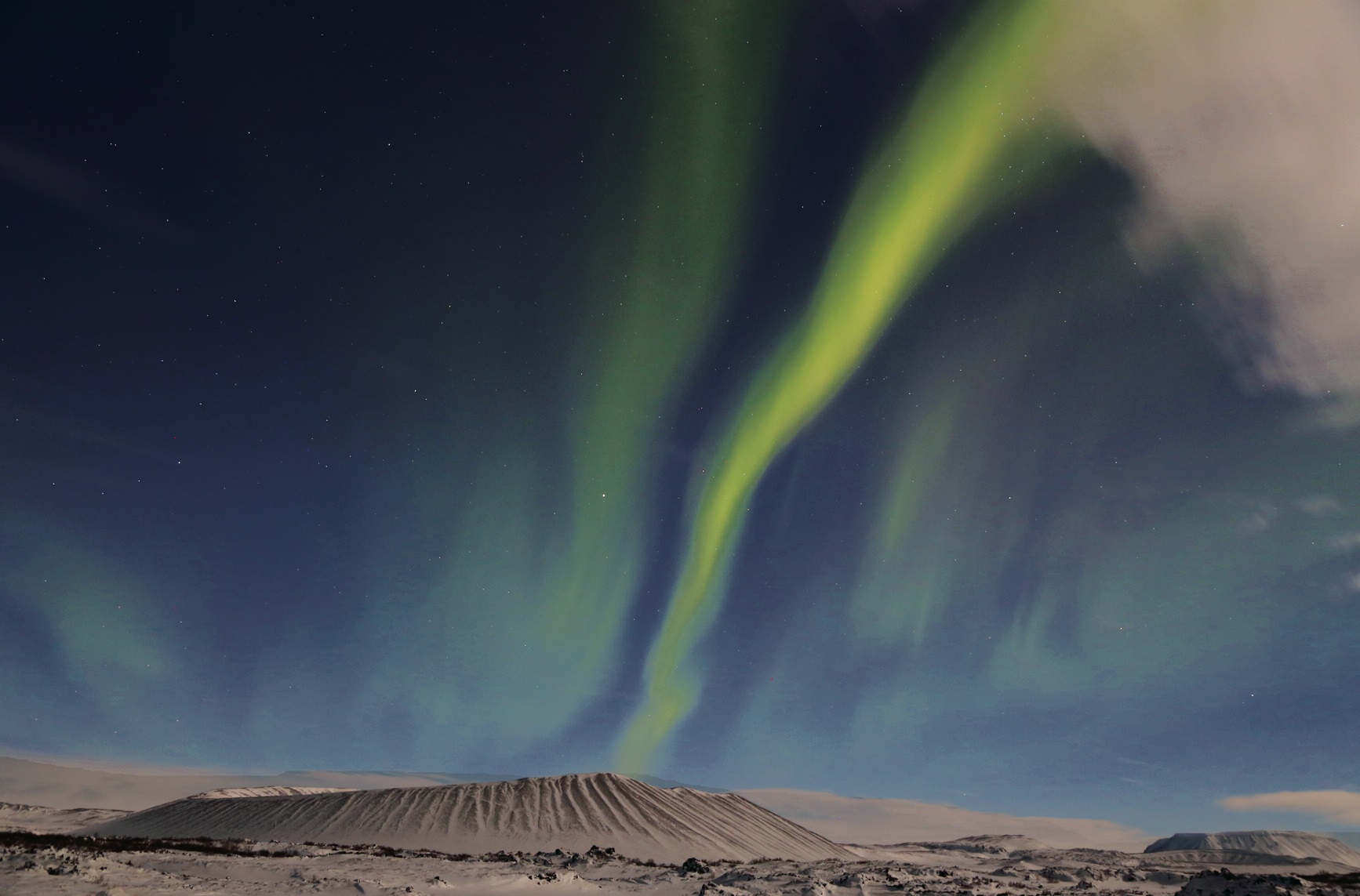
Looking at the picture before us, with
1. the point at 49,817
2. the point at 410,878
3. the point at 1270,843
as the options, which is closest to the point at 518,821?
the point at 410,878

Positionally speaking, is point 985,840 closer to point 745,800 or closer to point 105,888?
point 745,800

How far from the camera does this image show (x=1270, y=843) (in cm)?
18838

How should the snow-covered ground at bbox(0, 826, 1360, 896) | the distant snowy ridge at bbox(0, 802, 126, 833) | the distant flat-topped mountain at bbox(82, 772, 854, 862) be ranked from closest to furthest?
the snow-covered ground at bbox(0, 826, 1360, 896), the distant flat-topped mountain at bbox(82, 772, 854, 862), the distant snowy ridge at bbox(0, 802, 126, 833)

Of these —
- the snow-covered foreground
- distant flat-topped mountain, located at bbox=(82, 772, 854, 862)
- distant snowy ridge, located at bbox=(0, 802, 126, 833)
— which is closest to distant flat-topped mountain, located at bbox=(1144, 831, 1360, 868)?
distant flat-topped mountain, located at bbox=(82, 772, 854, 862)

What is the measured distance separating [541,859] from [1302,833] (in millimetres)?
240468

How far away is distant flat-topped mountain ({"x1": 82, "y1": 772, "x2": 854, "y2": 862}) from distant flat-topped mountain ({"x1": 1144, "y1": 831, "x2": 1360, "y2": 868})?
15504 centimetres

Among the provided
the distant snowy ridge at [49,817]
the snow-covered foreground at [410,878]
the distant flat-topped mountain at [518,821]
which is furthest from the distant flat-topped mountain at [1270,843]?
the distant snowy ridge at [49,817]

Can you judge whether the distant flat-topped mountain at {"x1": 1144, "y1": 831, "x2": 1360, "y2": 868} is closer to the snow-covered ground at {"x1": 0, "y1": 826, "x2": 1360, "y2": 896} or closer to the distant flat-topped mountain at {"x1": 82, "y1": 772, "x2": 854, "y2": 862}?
the distant flat-topped mountain at {"x1": 82, "y1": 772, "x2": 854, "y2": 862}

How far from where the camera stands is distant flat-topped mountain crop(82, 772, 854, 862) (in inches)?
3031

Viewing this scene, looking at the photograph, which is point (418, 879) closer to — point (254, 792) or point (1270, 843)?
point (254, 792)

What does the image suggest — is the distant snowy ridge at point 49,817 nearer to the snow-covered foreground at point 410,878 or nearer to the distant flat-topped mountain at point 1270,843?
the snow-covered foreground at point 410,878

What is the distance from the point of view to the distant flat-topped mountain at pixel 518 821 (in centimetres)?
7700

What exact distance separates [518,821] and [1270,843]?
209 m

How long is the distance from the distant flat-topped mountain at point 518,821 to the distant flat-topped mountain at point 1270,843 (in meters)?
155
